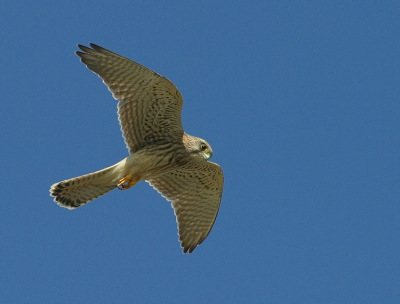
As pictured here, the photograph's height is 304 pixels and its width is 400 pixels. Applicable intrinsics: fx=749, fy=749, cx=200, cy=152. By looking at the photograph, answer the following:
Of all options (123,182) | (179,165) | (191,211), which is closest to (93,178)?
(123,182)

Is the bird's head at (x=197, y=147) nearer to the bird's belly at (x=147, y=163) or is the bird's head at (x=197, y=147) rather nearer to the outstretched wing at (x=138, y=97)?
the outstretched wing at (x=138, y=97)

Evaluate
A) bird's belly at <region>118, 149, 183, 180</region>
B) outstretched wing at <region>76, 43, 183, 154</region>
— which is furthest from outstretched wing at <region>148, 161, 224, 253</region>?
outstretched wing at <region>76, 43, 183, 154</region>

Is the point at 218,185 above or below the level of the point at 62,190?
above

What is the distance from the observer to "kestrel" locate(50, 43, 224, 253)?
11.0m

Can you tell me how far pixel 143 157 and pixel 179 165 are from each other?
619 mm

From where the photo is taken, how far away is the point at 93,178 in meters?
11.2

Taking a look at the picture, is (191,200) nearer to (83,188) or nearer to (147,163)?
(147,163)

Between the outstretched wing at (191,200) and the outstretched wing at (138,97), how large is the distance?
112cm

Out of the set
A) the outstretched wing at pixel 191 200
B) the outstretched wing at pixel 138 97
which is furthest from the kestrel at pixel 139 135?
the outstretched wing at pixel 191 200

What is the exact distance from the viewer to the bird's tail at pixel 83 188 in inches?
443

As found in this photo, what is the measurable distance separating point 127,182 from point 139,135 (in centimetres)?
77

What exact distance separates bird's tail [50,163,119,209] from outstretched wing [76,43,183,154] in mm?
597

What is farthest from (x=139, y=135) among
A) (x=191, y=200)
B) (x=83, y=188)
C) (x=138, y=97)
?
(x=191, y=200)

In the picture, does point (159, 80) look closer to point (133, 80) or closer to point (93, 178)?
point (133, 80)
